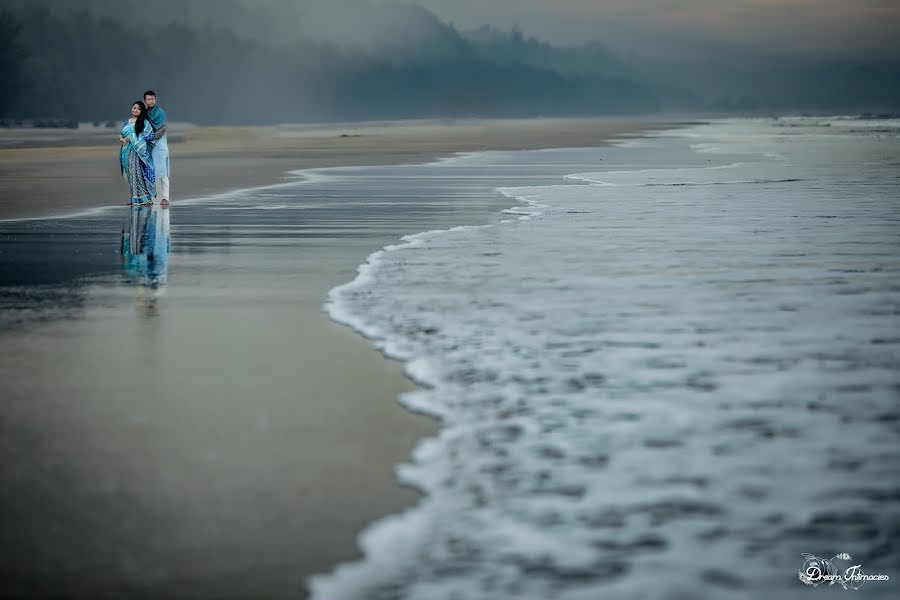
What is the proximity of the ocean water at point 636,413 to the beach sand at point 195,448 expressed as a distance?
19cm

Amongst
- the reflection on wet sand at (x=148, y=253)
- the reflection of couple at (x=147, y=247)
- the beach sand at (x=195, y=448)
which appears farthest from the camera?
the reflection of couple at (x=147, y=247)

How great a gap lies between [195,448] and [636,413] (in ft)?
6.54

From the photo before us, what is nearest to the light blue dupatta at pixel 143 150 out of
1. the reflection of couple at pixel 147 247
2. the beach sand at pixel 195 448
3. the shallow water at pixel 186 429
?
the reflection of couple at pixel 147 247

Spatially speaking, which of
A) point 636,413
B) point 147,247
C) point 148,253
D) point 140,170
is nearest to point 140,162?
point 140,170

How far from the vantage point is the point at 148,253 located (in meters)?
12.7

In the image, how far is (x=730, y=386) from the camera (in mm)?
6410

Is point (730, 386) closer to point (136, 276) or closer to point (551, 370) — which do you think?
point (551, 370)

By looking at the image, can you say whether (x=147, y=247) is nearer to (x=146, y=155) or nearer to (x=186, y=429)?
(x=146, y=155)

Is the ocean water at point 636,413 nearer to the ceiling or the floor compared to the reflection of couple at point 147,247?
nearer to the floor

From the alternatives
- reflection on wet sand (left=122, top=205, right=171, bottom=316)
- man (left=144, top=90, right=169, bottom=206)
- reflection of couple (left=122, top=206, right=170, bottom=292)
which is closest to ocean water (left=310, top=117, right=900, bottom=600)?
reflection on wet sand (left=122, top=205, right=171, bottom=316)

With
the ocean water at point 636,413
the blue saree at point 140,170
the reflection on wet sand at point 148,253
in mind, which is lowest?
the ocean water at point 636,413

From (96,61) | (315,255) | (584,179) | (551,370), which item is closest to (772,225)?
(315,255)

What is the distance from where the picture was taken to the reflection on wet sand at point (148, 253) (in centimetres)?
977

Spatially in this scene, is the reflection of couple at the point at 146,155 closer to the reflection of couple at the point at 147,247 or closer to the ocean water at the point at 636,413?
the reflection of couple at the point at 147,247
